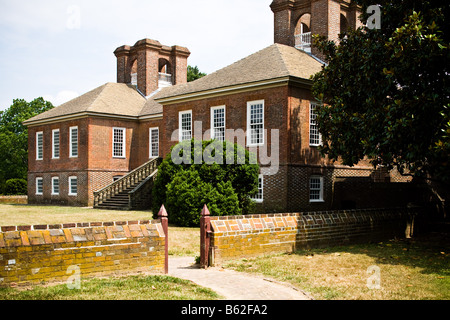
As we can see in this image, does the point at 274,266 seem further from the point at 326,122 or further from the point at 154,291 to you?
the point at 326,122

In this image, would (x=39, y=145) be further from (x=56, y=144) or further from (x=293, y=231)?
(x=293, y=231)

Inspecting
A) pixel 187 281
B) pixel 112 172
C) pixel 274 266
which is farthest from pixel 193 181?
pixel 112 172

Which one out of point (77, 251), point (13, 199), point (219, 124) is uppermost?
point (219, 124)

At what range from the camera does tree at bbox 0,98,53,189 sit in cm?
6138

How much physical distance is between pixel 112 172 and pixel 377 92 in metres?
25.5

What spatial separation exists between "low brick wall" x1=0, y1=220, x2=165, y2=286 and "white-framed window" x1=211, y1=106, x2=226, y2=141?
695 inches

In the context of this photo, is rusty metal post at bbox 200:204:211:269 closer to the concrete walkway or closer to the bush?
the concrete walkway

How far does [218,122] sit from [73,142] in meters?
15.0

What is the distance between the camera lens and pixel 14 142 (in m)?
62.2

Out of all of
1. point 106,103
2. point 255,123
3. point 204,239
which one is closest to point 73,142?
point 106,103

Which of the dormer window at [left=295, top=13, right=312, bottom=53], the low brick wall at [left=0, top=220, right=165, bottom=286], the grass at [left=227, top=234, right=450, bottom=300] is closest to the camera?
the low brick wall at [left=0, top=220, right=165, bottom=286]

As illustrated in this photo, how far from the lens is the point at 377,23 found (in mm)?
15641

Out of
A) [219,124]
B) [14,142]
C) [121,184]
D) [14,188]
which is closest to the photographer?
[219,124]

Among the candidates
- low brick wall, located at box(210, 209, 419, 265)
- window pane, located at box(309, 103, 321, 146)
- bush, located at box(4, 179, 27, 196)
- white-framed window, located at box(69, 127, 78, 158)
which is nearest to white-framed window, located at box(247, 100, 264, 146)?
window pane, located at box(309, 103, 321, 146)
